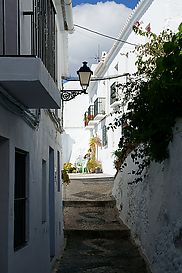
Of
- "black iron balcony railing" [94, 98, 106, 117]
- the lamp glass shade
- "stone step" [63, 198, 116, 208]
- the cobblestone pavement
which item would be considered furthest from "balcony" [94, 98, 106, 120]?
the lamp glass shade

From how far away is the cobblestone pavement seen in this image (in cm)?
965

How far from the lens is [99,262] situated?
32.9 ft

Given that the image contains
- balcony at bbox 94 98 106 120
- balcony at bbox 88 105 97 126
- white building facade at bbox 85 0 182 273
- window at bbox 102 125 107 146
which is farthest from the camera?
balcony at bbox 88 105 97 126

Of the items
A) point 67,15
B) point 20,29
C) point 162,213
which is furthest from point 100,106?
point 20,29

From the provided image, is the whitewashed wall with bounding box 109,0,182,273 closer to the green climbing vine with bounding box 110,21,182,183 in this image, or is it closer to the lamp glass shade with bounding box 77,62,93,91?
the green climbing vine with bounding box 110,21,182,183

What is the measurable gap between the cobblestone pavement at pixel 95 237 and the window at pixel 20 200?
3071 millimetres

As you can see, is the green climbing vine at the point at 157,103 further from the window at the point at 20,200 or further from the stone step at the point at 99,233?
the stone step at the point at 99,233

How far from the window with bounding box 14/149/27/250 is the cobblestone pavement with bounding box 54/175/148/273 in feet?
10.1

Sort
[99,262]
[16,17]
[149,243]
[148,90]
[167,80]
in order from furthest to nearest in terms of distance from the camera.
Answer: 1. [99,262]
2. [149,243]
3. [148,90]
4. [167,80]
5. [16,17]

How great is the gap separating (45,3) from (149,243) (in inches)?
186

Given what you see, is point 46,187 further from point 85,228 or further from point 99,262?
point 85,228

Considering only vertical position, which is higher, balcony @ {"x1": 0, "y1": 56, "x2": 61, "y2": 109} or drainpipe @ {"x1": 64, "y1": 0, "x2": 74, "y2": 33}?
drainpipe @ {"x1": 64, "y1": 0, "x2": 74, "y2": 33}

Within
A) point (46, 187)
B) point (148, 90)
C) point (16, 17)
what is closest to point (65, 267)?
point (46, 187)

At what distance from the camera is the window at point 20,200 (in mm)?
6173
